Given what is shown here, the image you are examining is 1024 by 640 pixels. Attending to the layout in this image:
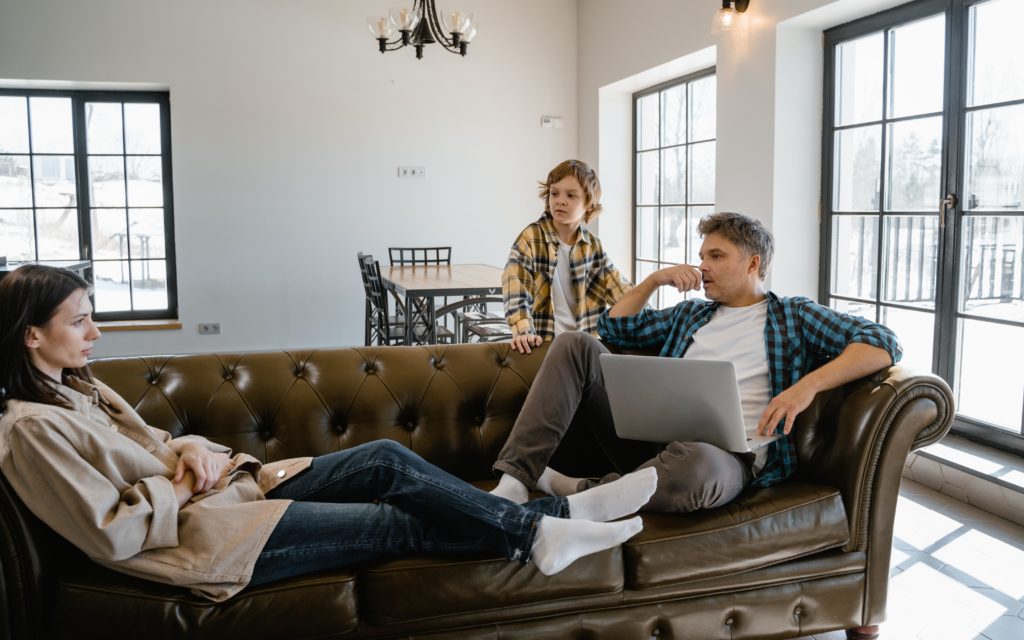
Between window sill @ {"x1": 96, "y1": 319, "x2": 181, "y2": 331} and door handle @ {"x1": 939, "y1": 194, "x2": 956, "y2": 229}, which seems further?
window sill @ {"x1": 96, "y1": 319, "x2": 181, "y2": 331}

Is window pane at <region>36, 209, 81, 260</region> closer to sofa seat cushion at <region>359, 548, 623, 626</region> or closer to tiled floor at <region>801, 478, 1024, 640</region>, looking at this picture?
sofa seat cushion at <region>359, 548, 623, 626</region>

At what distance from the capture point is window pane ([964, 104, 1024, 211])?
3.31 metres

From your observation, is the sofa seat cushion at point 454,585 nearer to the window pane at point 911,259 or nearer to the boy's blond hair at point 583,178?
the boy's blond hair at point 583,178

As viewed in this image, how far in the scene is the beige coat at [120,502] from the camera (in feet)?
5.19

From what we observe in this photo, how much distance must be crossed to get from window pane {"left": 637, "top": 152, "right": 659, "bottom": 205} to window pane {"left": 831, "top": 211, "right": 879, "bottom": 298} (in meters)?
2.28

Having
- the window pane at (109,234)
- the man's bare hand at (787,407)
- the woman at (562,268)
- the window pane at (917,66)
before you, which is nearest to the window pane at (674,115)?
the window pane at (917,66)

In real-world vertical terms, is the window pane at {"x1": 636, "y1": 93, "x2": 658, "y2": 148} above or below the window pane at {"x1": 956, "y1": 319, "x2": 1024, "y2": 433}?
above

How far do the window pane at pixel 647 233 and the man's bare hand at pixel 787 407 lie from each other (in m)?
4.44

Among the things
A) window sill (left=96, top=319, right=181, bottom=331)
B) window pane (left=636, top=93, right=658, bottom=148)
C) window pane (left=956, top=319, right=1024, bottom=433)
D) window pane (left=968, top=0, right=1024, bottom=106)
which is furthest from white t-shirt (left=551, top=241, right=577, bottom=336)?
window sill (left=96, top=319, right=181, bottom=331)

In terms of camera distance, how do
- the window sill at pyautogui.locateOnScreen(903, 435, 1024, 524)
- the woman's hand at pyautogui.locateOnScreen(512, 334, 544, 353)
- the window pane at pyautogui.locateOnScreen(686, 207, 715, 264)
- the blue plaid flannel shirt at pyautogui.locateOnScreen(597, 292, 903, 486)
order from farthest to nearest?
1. the window pane at pyautogui.locateOnScreen(686, 207, 715, 264)
2. the window sill at pyautogui.locateOnScreen(903, 435, 1024, 524)
3. the woman's hand at pyautogui.locateOnScreen(512, 334, 544, 353)
4. the blue plaid flannel shirt at pyautogui.locateOnScreen(597, 292, 903, 486)

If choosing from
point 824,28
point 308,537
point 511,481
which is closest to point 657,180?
point 824,28

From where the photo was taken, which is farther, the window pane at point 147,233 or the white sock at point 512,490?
the window pane at point 147,233

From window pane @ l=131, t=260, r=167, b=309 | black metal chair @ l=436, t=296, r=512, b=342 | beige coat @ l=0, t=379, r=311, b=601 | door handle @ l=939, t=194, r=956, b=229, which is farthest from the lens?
window pane @ l=131, t=260, r=167, b=309

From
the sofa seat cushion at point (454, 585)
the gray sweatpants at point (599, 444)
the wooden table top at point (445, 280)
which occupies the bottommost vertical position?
the sofa seat cushion at point (454, 585)
